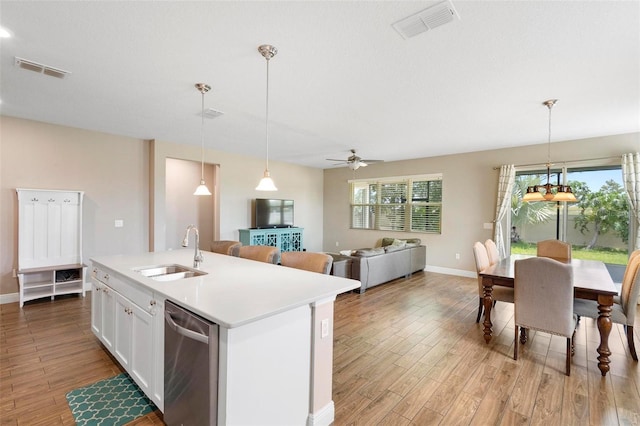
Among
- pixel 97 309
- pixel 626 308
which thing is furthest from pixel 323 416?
pixel 626 308

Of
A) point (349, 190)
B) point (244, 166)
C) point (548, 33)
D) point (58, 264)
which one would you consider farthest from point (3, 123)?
point (349, 190)

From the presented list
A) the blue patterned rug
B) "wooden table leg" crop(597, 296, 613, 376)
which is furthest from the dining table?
the blue patterned rug

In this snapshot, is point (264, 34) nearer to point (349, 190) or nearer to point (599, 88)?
point (599, 88)

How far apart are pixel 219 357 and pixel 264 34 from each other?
215cm

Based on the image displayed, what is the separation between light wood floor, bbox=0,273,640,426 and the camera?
2084 millimetres

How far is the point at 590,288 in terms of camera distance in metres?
2.63

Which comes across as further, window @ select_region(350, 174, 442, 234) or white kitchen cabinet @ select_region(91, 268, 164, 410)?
window @ select_region(350, 174, 442, 234)

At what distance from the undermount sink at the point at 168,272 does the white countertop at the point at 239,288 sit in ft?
0.20

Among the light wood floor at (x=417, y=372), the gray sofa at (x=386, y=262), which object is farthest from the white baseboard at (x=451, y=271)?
the light wood floor at (x=417, y=372)

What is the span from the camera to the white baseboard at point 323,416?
1864 mm

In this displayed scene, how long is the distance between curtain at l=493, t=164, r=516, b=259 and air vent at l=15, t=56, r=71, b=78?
268 inches

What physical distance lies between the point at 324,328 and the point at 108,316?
80.6 inches

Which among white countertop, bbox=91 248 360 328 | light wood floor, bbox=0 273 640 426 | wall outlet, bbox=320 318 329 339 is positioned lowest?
light wood floor, bbox=0 273 640 426

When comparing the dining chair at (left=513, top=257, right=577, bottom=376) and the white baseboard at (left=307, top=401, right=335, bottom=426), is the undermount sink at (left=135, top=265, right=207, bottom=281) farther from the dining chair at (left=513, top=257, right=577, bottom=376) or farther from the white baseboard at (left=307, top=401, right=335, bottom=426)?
the dining chair at (left=513, top=257, right=577, bottom=376)
